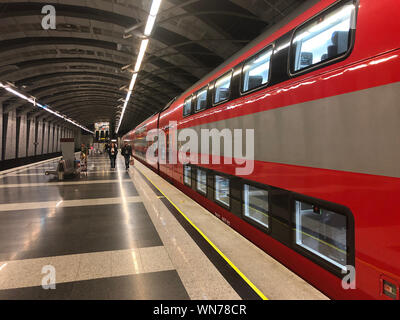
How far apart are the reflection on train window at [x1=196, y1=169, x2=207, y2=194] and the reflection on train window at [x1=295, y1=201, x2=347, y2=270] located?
3.21 metres

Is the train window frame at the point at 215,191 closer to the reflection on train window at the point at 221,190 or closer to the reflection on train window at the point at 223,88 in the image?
the reflection on train window at the point at 221,190

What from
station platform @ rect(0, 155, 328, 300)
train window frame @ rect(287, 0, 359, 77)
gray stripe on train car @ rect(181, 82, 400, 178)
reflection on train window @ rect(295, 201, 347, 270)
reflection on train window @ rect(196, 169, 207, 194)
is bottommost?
station platform @ rect(0, 155, 328, 300)

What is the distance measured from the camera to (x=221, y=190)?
19.8ft

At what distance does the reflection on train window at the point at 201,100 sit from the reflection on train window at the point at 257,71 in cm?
211

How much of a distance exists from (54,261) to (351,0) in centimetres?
510

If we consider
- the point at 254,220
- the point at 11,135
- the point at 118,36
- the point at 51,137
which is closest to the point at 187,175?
the point at 254,220

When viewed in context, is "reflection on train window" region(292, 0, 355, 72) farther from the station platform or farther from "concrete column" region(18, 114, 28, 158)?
"concrete column" region(18, 114, 28, 158)

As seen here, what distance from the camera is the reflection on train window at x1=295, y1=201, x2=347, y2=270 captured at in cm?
309

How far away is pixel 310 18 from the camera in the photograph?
125 inches

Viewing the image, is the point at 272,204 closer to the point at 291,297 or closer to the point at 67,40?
the point at 291,297

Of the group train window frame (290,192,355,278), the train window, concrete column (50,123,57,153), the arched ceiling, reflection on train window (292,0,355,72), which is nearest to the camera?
train window frame (290,192,355,278)

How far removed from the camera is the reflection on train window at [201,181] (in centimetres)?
689

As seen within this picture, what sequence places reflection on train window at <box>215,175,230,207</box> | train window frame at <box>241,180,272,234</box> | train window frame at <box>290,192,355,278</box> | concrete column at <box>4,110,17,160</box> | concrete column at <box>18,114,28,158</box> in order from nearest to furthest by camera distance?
train window frame at <box>290,192,355,278</box>
train window frame at <box>241,180,272,234</box>
reflection on train window at <box>215,175,230,207</box>
concrete column at <box>4,110,17,160</box>
concrete column at <box>18,114,28,158</box>

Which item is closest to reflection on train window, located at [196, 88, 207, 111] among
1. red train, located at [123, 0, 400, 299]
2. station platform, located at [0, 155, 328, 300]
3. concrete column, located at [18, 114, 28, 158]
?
red train, located at [123, 0, 400, 299]
